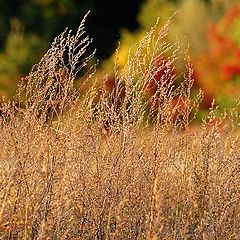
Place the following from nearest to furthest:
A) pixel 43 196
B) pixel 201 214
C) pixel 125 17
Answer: pixel 43 196 < pixel 201 214 < pixel 125 17

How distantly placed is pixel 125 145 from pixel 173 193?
61 cm

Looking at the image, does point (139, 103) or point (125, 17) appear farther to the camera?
point (125, 17)

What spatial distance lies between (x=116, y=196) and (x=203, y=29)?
1692 centimetres

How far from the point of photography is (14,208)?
4676 mm

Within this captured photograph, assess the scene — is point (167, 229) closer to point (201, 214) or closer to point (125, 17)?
point (201, 214)

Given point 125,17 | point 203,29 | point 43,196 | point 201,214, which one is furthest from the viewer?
point 125,17

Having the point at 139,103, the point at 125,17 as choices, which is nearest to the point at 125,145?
the point at 139,103

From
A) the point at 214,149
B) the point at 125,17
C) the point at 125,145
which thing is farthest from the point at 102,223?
the point at 125,17

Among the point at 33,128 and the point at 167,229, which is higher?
the point at 33,128

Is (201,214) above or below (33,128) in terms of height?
below

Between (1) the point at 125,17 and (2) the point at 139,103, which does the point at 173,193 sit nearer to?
(2) the point at 139,103

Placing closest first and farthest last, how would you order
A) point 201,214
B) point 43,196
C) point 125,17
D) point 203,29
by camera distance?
1. point 43,196
2. point 201,214
3. point 203,29
4. point 125,17

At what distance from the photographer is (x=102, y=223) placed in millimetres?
4750

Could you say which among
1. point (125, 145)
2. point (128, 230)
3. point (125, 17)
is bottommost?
point (128, 230)
